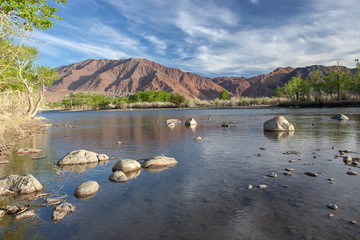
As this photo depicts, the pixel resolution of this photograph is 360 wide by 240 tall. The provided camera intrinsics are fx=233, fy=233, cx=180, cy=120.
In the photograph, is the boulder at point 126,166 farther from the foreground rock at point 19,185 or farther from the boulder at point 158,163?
the foreground rock at point 19,185

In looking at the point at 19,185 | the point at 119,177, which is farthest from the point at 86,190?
the point at 19,185

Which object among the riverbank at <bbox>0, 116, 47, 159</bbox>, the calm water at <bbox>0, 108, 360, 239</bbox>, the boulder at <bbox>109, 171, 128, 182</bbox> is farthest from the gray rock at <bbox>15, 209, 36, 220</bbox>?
the riverbank at <bbox>0, 116, 47, 159</bbox>

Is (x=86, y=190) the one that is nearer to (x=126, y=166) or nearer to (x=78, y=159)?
(x=126, y=166)

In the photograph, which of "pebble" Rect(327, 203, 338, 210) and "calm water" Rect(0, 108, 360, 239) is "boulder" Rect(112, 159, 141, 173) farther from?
"pebble" Rect(327, 203, 338, 210)

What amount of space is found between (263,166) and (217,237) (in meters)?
6.03

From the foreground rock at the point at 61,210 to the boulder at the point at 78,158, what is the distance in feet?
17.2

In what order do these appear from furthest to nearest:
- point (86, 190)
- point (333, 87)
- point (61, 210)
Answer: point (333, 87) < point (86, 190) < point (61, 210)

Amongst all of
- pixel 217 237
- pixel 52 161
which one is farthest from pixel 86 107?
pixel 217 237

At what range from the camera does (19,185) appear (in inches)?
314

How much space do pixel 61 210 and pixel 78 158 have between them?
562 centimetres

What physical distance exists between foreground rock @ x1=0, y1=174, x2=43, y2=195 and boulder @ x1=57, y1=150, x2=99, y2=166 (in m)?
3.23

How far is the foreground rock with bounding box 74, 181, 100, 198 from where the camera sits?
7.61m

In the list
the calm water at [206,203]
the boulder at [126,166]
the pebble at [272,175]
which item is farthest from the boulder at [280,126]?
the boulder at [126,166]

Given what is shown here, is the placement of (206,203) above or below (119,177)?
below
